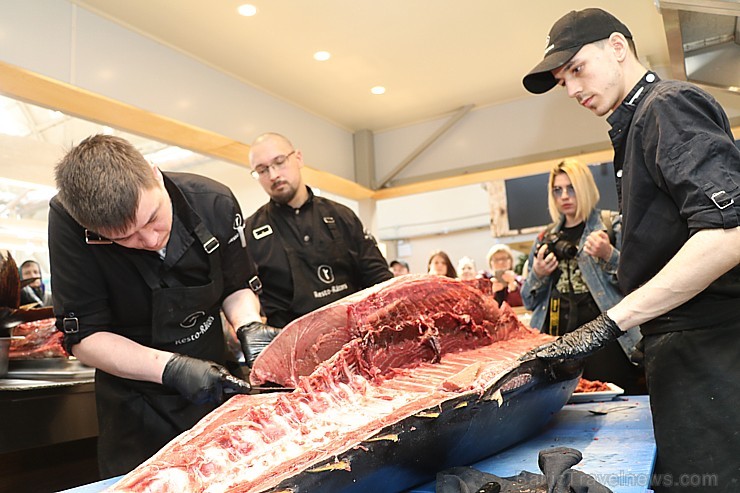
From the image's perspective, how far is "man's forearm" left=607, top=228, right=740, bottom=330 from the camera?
1720 mm

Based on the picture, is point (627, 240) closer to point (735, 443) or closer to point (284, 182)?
point (735, 443)

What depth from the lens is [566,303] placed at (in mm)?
3807

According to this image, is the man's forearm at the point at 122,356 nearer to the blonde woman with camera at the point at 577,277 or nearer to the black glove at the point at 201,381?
the black glove at the point at 201,381

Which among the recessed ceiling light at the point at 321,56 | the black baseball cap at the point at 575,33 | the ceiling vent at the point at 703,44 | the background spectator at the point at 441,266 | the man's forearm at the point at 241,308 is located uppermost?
the recessed ceiling light at the point at 321,56

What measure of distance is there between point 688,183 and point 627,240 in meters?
0.35

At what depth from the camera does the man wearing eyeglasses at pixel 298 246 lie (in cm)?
398

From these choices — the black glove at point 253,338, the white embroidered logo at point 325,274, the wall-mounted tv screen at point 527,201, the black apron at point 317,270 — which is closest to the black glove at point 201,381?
the black glove at point 253,338

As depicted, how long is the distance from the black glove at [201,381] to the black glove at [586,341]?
100 centimetres

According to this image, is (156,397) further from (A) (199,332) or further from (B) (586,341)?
(B) (586,341)

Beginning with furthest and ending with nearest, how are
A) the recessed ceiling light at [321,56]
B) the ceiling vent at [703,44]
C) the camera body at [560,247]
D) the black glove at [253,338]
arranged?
the recessed ceiling light at [321,56], the ceiling vent at [703,44], the camera body at [560,247], the black glove at [253,338]

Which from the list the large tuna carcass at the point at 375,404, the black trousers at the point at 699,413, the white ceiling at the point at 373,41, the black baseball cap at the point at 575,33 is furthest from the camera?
the white ceiling at the point at 373,41

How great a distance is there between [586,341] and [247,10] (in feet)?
16.6

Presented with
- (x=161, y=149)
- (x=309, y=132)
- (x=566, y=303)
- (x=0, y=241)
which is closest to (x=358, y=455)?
(x=566, y=303)

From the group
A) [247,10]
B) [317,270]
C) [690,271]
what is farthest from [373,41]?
[690,271]
